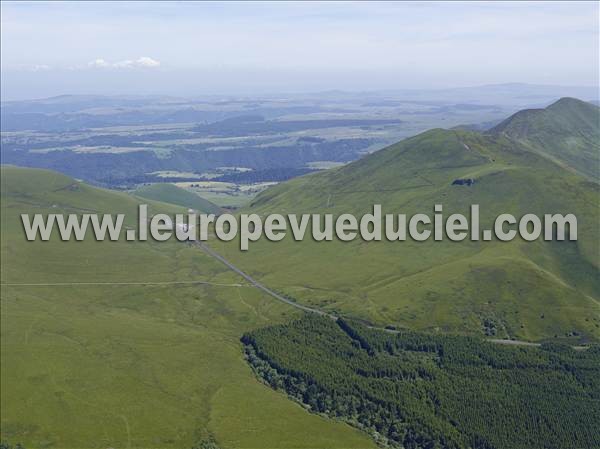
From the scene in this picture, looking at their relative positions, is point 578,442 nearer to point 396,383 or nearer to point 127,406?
point 396,383

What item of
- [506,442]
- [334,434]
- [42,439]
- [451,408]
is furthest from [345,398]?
[42,439]

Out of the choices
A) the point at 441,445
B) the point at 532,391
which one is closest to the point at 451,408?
the point at 441,445

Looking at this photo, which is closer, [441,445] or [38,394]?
[441,445]

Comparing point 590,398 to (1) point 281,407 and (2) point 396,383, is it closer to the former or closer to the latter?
(2) point 396,383

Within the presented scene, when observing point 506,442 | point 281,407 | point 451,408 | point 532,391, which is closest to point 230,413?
point 281,407

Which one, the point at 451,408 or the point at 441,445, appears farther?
the point at 451,408

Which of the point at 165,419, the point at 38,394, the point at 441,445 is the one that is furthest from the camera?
the point at 38,394

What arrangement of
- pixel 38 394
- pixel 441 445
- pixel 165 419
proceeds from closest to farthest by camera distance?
1. pixel 441 445
2. pixel 165 419
3. pixel 38 394
